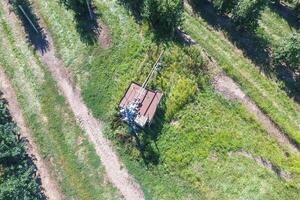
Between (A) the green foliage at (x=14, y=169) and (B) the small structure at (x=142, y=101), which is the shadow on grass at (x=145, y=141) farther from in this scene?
(A) the green foliage at (x=14, y=169)

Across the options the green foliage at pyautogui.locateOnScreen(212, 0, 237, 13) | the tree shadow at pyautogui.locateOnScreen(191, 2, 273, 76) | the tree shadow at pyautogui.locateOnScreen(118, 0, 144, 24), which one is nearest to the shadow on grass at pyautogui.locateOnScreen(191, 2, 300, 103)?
the tree shadow at pyautogui.locateOnScreen(191, 2, 273, 76)

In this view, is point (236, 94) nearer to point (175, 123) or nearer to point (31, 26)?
point (175, 123)

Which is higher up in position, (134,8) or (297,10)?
(297,10)

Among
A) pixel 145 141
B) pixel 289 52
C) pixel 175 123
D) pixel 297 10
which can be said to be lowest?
pixel 145 141

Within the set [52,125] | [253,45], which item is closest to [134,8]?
[253,45]

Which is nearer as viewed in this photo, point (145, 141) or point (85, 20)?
point (145, 141)

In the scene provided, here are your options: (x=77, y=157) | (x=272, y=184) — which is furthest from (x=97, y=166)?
(x=272, y=184)

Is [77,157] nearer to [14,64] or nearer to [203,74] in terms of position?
[14,64]

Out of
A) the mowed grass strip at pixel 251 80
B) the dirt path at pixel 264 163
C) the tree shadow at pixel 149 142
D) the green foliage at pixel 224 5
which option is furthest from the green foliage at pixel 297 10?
the tree shadow at pixel 149 142
